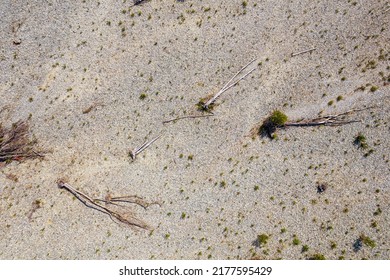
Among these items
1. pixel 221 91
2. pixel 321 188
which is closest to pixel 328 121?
pixel 321 188

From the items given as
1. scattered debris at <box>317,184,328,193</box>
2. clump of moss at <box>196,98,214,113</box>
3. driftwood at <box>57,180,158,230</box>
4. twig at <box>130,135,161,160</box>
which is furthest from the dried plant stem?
driftwood at <box>57,180,158,230</box>

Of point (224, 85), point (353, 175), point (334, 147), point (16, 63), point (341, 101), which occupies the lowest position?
point (353, 175)

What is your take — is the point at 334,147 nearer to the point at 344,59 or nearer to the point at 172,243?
the point at 344,59

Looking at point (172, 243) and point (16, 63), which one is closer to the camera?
point (172, 243)

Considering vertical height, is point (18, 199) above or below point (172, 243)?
above

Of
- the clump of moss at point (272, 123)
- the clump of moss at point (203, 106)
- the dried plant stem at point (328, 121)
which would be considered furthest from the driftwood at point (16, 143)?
the dried plant stem at point (328, 121)
